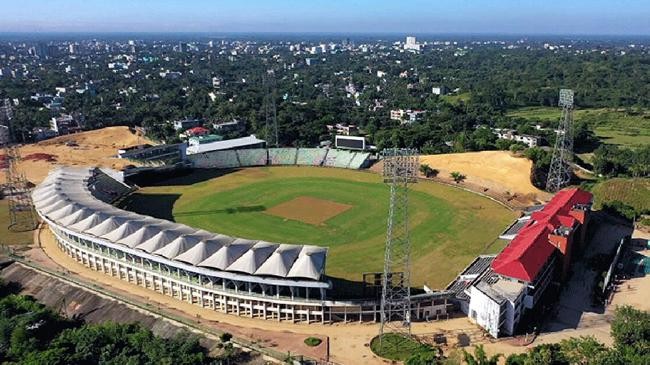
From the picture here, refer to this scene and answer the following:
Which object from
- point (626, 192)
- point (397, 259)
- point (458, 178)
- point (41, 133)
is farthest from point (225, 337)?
point (41, 133)

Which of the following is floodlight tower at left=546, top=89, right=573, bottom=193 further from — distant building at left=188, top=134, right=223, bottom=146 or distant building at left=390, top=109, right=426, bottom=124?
distant building at left=188, top=134, right=223, bottom=146

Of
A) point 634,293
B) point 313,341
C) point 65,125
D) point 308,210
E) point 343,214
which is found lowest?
point 313,341

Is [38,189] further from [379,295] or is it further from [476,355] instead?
[476,355]

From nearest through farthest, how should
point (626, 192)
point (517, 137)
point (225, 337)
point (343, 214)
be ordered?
point (225, 337) < point (626, 192) < point (343, 214) < point (517, 137)

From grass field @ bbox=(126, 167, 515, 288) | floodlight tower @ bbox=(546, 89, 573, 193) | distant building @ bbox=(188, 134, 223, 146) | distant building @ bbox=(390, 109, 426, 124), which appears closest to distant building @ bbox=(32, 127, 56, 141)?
distant building @ bbox=(188, 134, 223, 146)

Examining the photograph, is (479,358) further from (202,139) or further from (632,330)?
(202,139)

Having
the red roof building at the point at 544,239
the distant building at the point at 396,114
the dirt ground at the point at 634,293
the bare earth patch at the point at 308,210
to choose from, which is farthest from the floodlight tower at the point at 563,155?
the distant building at the point at 396,114

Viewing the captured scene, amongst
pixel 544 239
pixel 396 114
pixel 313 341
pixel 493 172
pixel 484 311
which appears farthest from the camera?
pixel 396 114

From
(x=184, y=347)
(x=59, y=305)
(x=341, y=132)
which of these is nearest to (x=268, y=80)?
(x=341, y=132)
